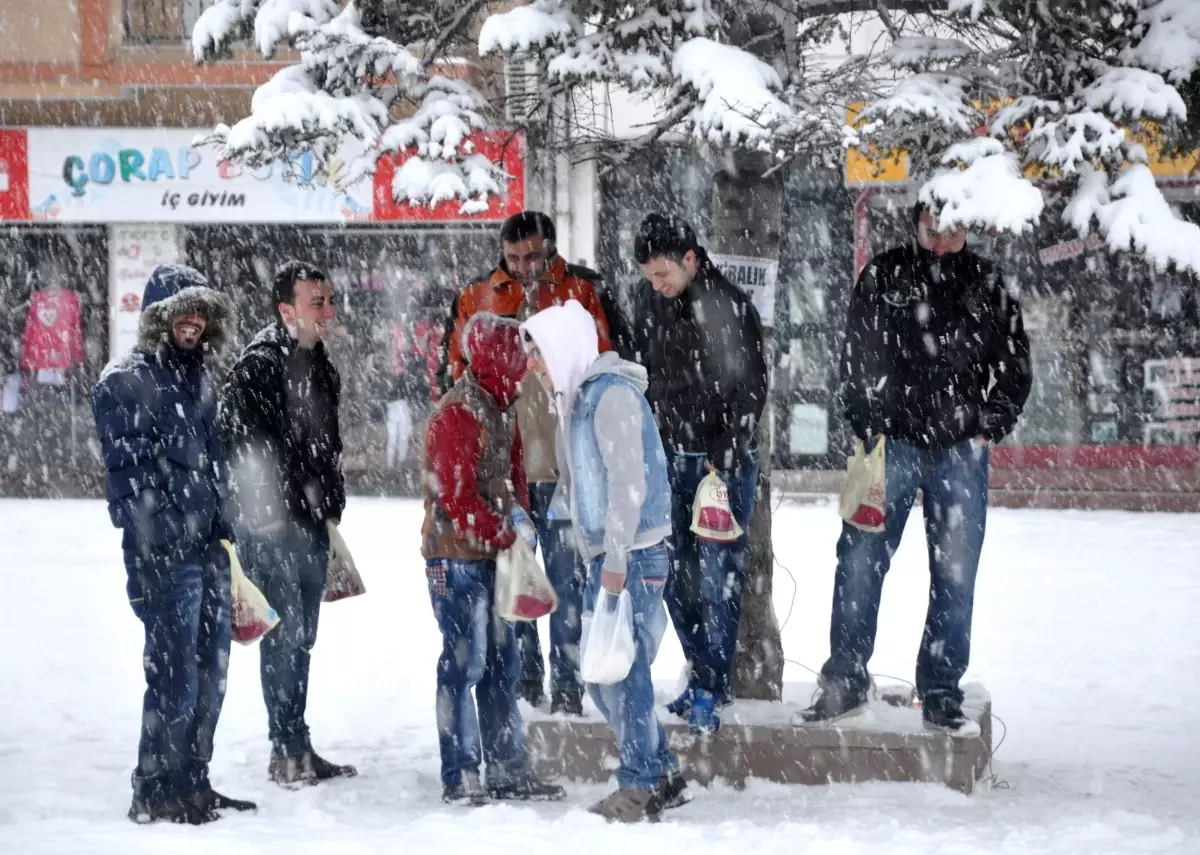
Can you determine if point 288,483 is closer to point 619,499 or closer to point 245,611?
point 245,611

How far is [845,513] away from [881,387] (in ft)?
1.63

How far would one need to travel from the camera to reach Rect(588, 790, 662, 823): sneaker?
5195 mm

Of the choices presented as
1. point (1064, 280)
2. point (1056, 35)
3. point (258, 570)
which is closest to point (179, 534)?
point (258, 570)

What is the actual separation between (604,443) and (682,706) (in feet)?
4.56

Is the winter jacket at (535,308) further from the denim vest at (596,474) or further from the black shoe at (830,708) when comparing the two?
the black shoe at (830,708)

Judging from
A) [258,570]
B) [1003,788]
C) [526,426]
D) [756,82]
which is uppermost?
[756,82]

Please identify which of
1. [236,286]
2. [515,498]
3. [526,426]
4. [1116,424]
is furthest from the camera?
[236,286]

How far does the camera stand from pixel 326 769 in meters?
5.94

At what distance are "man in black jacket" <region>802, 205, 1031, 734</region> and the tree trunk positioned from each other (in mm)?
585

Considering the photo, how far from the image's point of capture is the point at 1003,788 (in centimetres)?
588

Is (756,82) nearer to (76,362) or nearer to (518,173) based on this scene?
(518,173)

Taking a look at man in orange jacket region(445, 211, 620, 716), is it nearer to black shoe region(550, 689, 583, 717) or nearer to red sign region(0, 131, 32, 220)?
black shoe region(550, 689, 583, 717)

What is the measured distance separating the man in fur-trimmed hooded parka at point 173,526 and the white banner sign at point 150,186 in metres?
12.4

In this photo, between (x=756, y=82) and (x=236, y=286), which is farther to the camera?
(x=236, y=286)
